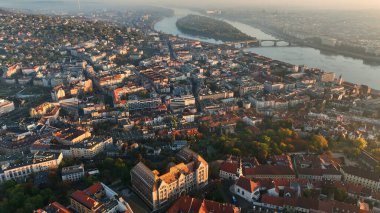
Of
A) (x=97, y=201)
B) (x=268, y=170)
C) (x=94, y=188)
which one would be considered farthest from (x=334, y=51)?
(x=97, y=201)

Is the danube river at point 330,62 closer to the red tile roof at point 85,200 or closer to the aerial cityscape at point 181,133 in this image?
the aerial cityscape at point 181,133

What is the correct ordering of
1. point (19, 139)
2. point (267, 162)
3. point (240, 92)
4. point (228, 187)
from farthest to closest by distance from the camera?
point (240, 92) < point (19, 139) < point (267, 162) < point (228, 187)

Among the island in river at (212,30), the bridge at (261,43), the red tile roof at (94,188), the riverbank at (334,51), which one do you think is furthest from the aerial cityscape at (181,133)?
the island in river at (212,30)

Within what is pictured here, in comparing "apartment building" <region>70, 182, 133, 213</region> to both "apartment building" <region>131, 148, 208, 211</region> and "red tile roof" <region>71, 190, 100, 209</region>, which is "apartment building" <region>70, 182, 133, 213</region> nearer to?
"red tile roof" <region>71, 190, 100, 209</region>

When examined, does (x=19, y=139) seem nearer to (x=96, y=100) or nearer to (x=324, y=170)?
(x=96, y=100)

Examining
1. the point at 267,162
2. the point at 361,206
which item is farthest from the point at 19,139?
the point at 361,206
